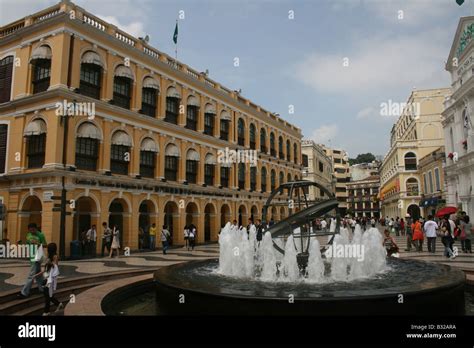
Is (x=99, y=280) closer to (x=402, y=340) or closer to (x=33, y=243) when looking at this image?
(x=33, y=243)

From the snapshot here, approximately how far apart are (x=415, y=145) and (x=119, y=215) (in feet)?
145

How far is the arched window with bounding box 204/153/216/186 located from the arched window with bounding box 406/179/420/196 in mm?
34556

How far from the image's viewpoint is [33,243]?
372 inches

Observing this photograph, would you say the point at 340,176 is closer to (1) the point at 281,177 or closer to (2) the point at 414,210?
(2) the point at 414,210

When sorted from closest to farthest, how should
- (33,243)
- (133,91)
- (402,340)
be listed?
(402,340) → (33,243) → (133,91)

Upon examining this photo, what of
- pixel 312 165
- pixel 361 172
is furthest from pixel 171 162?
pixel 361 172

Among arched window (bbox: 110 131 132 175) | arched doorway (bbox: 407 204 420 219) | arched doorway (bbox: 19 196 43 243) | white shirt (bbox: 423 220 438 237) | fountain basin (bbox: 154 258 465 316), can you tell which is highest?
arched window (bbox: 110 131 132 175)

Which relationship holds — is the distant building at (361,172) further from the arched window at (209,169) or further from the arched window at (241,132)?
the arched window at (209,169)

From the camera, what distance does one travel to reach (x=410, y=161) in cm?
5262

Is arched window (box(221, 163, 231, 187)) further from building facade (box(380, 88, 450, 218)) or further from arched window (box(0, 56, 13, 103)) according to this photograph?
building facade (box(380, 88, 450, 218))

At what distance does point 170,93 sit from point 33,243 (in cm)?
1871

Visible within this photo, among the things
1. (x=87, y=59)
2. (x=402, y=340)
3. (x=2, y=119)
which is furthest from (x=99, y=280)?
(x=2, y=119)

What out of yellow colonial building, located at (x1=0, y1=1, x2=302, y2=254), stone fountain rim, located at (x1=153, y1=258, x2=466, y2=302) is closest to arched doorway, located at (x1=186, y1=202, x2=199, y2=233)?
yellow colonial building, located at (x1=0, y1=1, x2=302, y2=254)

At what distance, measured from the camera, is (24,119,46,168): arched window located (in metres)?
19.4
